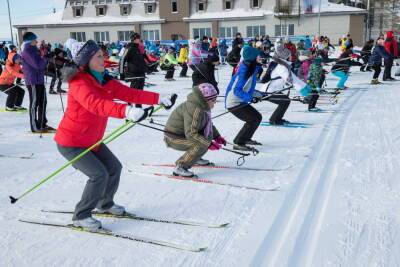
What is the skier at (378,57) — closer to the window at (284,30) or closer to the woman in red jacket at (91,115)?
the woman in red jacket at (91,115)

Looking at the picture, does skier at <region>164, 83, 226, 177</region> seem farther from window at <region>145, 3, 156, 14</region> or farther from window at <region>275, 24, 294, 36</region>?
window at <region>145, 3, 156, 14</region>

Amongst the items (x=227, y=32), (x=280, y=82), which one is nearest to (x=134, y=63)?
(x=280, y=82)

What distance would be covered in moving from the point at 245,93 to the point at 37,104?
362 centimetres

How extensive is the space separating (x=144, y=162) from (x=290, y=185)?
197 centimetres

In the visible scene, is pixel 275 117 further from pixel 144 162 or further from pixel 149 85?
pixel 149 85

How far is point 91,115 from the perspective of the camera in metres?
2.96

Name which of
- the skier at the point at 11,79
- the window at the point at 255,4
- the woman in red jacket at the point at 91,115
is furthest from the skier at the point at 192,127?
the window at the point at 255,4

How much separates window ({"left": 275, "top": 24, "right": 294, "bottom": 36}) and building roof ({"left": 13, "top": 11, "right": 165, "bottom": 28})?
11534mm

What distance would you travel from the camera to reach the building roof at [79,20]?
1575 inches

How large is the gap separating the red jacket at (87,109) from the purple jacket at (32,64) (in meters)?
3.92

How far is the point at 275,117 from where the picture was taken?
7.29 meters

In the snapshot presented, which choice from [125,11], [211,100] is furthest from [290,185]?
[125,11]

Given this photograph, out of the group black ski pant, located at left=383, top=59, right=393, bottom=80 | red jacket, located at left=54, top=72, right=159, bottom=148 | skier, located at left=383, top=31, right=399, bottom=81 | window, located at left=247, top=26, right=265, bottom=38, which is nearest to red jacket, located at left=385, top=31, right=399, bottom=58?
skier, located at left=383, top=31, right=399, bottom=81

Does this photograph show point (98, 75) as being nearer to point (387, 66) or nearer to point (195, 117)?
point (195, 117)
